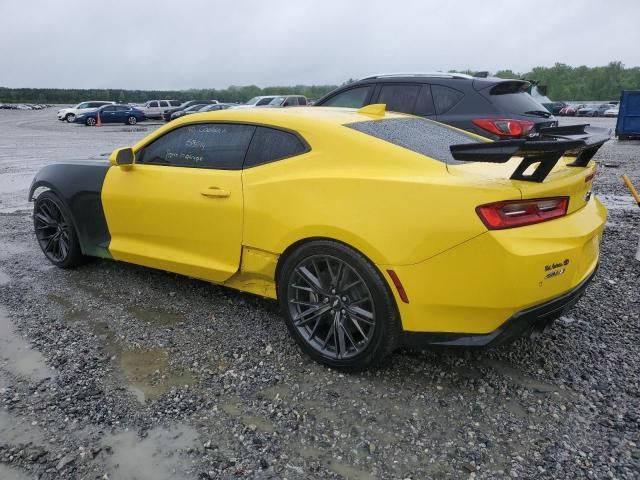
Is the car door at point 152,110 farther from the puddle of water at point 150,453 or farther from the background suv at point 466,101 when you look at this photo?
the puddle of water at point 150,453

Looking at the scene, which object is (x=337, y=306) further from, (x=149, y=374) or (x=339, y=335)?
(x=149, y=374)

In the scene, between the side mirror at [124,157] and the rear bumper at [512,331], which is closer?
the rear bumper at [512,331]

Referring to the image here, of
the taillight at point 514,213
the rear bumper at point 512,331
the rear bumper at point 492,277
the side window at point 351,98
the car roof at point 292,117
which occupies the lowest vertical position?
the rear bumper at point 512,331

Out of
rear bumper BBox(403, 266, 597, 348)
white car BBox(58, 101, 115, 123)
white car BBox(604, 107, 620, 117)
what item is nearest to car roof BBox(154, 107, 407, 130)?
rear bumper BBox(403, 266, 597, 348)

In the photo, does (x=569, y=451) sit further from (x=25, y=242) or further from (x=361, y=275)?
(x=25, y=242)

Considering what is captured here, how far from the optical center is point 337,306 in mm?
3027

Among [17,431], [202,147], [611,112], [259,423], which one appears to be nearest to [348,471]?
[259,423]

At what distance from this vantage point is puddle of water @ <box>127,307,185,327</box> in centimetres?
378

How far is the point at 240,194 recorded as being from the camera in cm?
335

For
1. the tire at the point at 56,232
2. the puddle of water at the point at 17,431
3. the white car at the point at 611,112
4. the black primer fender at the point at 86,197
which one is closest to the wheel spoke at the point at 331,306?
the puddle of water at the point at 17,431

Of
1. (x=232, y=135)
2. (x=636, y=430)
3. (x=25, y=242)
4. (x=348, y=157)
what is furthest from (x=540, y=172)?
(x=25, y=242)

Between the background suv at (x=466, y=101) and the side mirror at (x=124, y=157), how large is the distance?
3694mm

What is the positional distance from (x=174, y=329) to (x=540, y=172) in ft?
8.28

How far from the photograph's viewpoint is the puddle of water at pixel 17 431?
254cm
